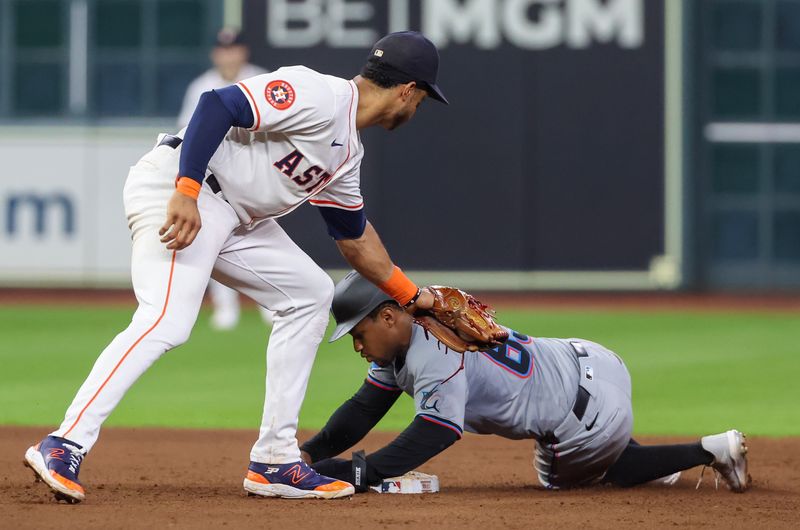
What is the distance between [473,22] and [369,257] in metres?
9.39

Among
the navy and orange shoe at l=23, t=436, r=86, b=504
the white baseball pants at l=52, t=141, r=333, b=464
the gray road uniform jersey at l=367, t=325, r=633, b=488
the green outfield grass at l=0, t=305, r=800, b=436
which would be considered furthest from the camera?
the green outfield grass at l=0, t=305, r=800, b=436

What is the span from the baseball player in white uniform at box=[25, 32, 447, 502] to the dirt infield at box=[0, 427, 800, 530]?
180mm

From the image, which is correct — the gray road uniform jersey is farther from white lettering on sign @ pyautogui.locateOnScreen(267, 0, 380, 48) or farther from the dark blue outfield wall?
white lettering on sign @ pyautogui.locateOnScreen(267, 0, 380, 48)

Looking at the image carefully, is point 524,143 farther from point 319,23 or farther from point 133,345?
point 133,345

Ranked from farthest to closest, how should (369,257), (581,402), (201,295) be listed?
(581,402) → (369,257) → (201,295)

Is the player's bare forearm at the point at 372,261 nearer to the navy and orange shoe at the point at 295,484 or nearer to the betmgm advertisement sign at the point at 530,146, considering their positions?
the navy and orange shoe at the point at 295,484

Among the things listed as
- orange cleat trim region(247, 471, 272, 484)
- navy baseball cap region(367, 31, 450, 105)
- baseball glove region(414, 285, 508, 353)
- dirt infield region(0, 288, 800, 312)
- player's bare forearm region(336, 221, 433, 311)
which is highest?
navy baseball cap region(367, 31, 450, 105)

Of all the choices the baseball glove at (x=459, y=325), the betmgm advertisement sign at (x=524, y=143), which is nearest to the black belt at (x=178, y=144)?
the baseball glove at (x=459, y=325)

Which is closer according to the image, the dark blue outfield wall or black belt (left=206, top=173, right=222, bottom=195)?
black belt (left=206, top=173, right=222, bottom=195)

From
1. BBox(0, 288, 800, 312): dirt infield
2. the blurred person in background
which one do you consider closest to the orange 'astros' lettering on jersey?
the blurred person in background

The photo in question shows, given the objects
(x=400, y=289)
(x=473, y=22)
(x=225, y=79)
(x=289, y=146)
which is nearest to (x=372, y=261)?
(x=400, y=289)

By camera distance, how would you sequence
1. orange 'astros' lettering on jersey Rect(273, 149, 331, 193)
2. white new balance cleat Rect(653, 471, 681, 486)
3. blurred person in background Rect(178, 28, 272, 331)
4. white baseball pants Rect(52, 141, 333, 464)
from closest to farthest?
white baseball pants Rect(52, 141, 333, 464)
orange 'astros' lettering on jersey Rect(273, 149, 331, 193)
white new balance cleat Rect(653, 471, 681, 486)
blurred person in background Rect(178, 28, 272, 331)

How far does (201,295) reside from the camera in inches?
170

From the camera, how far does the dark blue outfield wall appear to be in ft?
44.8
